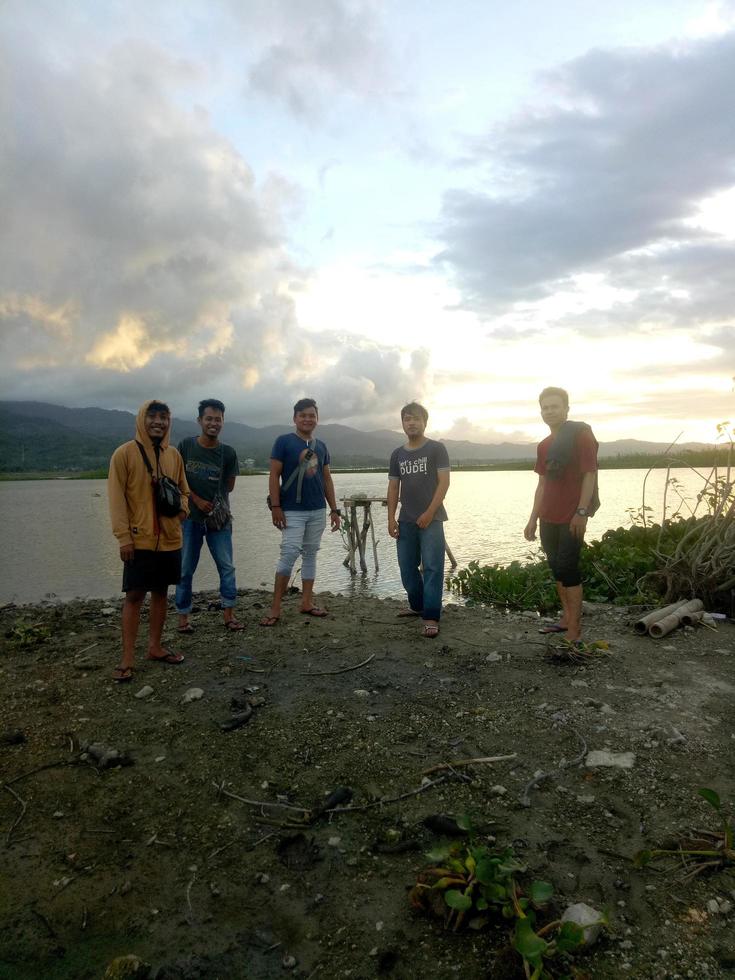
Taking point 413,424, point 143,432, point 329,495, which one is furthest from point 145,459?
point 413,424

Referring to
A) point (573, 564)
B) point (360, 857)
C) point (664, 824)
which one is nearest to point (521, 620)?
point (573, 564)

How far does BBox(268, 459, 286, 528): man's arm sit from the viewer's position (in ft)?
22.0

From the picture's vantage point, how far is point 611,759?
3.75 m

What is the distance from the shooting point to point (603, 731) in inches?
162

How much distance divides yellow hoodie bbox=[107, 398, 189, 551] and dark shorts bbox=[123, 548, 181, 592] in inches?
2.5

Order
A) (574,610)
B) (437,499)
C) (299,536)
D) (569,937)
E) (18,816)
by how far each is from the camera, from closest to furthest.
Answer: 1. (569,937)
2. (18,816)
3. (574,610)
4. (437,499)
5. (299,536)

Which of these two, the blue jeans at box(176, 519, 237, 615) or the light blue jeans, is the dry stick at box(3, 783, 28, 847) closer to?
the blue jeans at box(176, 519, 237, 615)

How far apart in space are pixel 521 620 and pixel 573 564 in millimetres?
2067

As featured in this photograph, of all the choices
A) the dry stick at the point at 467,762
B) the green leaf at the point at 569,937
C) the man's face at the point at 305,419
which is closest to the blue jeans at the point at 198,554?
the man's face at the point at 305,419

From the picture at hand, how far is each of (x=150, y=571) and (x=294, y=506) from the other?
201cm

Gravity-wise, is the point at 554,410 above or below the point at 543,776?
above

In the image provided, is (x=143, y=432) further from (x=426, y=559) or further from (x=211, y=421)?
(x=426, y=559)

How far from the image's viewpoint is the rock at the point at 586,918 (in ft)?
7.79

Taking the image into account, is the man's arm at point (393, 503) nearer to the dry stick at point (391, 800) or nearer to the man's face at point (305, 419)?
the man's face at point (305, 419)
